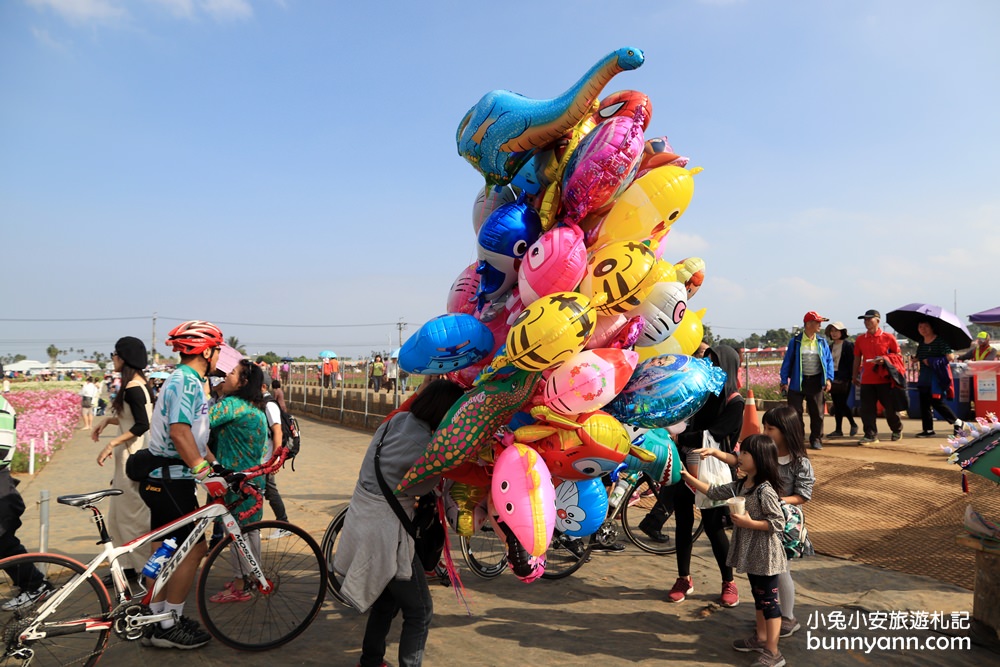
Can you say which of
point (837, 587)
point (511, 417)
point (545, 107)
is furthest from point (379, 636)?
point (837, 587)

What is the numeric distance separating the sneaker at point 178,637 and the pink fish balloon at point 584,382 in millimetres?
2572

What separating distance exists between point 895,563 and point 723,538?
181 cm

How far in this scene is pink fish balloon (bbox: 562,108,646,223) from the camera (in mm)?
3273

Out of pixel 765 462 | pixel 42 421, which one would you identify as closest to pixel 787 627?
pixel 765 462

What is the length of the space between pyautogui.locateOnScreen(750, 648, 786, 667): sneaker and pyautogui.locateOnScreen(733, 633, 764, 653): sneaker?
0.35ft

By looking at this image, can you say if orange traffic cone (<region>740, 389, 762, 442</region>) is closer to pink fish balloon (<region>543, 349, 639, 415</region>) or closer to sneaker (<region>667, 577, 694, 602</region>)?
sneaker (<region>667, 577, 694, 602</region>)

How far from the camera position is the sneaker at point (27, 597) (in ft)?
11.3

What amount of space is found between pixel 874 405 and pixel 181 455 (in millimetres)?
8903

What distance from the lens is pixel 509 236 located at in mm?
3568

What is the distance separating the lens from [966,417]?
8.95 metres

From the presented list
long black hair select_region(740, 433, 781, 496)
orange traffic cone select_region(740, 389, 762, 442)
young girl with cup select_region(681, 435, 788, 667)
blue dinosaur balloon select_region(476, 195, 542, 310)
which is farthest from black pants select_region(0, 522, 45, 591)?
orange traffic cone select_region(740, 389, 762, 442)

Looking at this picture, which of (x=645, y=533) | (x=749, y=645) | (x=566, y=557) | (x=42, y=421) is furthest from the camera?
(x=42, y=421)

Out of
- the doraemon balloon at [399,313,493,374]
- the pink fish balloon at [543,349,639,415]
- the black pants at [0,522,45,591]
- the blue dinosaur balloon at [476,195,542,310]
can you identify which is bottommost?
the black pants at [0,522,45,591]

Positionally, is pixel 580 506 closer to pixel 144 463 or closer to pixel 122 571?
pixel 144 463
